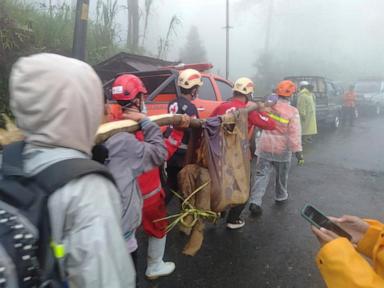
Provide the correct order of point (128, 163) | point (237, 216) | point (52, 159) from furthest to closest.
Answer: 1. point (237, 216)
2. point (128, 163)
3. point (52, 159)

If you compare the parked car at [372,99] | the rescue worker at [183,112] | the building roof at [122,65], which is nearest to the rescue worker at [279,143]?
the rescue worker at [183,112]

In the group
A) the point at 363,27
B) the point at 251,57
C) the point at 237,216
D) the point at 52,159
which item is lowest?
the point at 237,216

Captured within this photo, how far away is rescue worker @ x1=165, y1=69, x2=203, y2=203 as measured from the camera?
3.41m

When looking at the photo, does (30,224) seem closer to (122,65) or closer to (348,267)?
(348,267)

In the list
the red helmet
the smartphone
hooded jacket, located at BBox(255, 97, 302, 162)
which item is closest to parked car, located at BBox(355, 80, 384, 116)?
hooded jacket, located at BBox(255, 97, 302, 162)

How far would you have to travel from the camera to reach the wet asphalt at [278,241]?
11.0 feet

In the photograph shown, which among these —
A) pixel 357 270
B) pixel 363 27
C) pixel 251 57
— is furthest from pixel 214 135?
pixel 363 27

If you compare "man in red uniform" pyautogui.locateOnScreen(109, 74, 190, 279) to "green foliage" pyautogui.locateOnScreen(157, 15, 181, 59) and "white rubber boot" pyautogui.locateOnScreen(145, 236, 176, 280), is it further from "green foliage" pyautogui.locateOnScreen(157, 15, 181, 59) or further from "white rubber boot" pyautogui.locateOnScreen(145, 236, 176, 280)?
"green foliage" pyautogui.locateOnScreen(157, 15, 181, 59)

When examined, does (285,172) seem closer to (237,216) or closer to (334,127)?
(237,216)

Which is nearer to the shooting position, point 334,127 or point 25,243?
point 25,243

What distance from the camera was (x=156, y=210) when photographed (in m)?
2.88

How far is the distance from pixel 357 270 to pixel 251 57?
100 ft

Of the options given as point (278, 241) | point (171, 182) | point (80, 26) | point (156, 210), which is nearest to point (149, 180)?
point (156, 210)

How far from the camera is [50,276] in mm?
978
